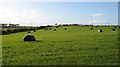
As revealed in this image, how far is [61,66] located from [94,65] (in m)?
2.10

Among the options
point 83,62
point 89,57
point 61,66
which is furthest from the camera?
point 89,57

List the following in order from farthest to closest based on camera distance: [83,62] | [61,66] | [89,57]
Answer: [89,57], [83,62], [61,66]

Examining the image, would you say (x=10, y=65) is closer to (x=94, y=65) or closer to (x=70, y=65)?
(x=70, y=65)

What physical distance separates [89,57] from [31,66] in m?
5.03

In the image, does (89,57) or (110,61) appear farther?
(89,57)

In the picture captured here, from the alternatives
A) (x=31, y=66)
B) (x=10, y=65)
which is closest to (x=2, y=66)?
(x=10, y=65)

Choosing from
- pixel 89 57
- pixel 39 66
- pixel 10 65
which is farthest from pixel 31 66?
pixel 89 57

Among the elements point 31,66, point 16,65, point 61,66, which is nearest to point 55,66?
point 61,66

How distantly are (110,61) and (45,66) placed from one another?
4.61 m

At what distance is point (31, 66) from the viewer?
52.1 feet

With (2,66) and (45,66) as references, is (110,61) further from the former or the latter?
(2,66)

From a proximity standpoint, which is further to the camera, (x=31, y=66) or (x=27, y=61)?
(x=27, y=61)

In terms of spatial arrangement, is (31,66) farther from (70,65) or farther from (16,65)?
(70,65)

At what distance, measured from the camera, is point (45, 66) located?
Answer: 15680 millimetres
